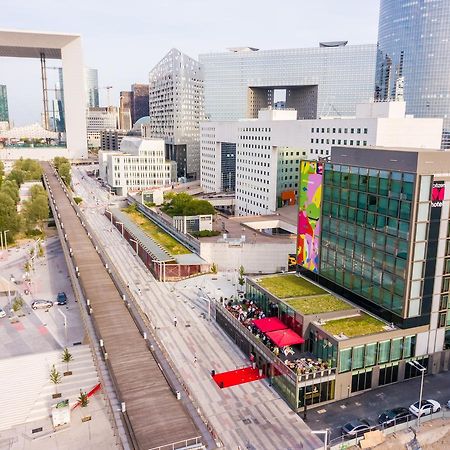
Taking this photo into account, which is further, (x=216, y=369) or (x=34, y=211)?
(x=34, y=211)

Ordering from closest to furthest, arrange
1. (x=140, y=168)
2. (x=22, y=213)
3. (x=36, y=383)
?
(x=36, y=383)
(x=22, y=213)
(x=140, y=168)

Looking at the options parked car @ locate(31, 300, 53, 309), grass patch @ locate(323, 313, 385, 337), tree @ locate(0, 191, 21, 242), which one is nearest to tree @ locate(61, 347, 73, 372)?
parked car @ locate(31, 300, 53, 309)

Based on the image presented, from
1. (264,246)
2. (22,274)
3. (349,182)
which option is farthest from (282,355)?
(22,274)

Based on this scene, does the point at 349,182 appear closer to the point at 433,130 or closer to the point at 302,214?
the point at 302,214

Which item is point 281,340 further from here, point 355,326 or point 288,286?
point 288,286

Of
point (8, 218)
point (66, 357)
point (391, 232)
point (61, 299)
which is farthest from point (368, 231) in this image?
point (8, 218)

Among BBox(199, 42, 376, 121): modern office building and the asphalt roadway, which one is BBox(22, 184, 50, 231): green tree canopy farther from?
BBox(199, 42, 376, 121): modern office building
